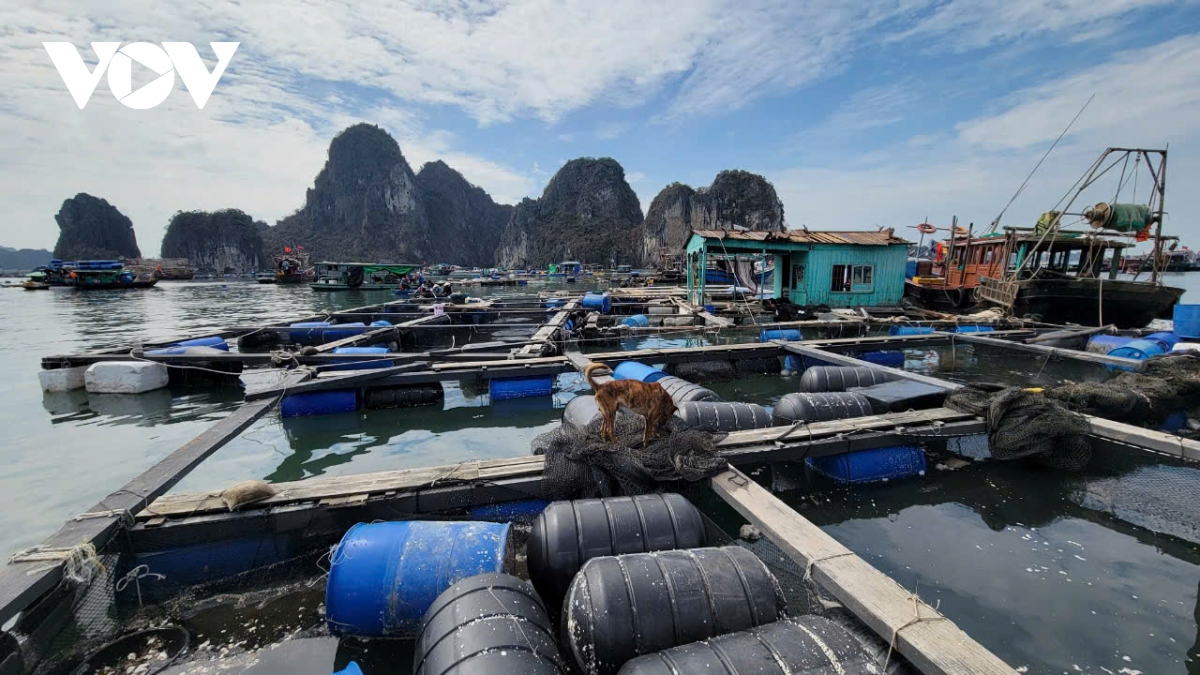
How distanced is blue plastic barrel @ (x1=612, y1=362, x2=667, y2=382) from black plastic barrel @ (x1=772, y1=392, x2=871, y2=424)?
217 cm

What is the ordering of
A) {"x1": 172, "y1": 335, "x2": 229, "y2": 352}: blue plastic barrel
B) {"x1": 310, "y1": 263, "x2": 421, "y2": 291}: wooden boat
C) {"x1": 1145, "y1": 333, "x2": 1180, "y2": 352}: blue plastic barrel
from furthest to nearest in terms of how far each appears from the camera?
{"x1": 310, "y1": 263, "x2": 421, "y2": 291}: wooden boat → {"x1": 172, "y1": 335, "x2": 229, "y2": 352}: blue plastic barrel → {"x1": 1145, "y1": 333, "x2": 1180, "y2": 352}: blue plastic barrel

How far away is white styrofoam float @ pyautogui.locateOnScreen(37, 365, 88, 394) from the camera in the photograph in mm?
10203

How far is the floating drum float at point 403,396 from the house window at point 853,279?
18477 mm

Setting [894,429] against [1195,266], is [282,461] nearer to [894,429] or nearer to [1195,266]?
[894,429]

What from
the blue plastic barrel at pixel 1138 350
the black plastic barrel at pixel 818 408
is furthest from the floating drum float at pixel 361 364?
the blue plastic barrel at pixel 1138 350

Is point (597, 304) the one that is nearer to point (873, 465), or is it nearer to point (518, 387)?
point (518, 387)

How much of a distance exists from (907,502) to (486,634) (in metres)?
5.38

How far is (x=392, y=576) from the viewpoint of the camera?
3240mm

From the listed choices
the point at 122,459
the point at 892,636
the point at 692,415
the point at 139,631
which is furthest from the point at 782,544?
the point at 122,459

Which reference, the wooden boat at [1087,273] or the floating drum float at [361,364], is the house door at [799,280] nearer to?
the wooden boat at [1087,273]

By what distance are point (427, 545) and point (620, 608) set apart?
1523 millimetres

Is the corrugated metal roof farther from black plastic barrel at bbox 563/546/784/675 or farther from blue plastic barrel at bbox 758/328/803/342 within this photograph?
black plastic barrel at bbox 563/546/784/675

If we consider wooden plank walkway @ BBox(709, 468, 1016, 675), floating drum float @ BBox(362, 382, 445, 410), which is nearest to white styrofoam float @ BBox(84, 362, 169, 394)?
floating drum float @ BBox(362, 382, 445, 410)

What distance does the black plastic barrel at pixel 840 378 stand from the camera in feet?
27.6
